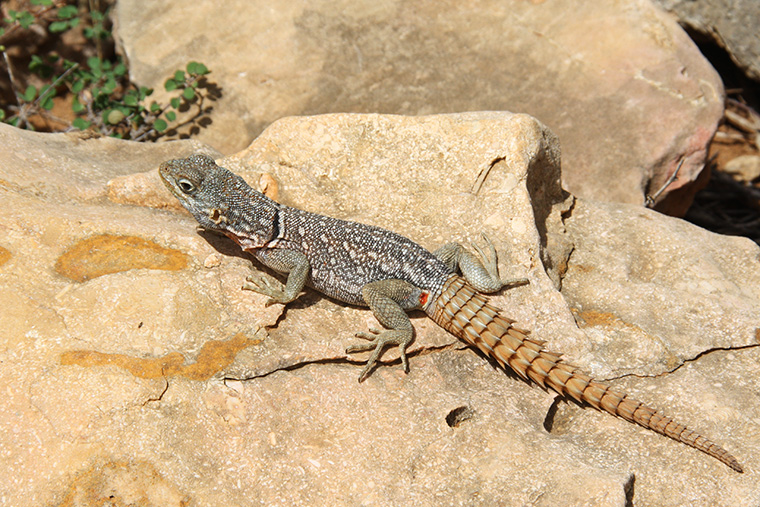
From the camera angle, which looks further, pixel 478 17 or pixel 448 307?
pixel 478 17

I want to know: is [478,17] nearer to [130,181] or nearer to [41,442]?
[130,181]

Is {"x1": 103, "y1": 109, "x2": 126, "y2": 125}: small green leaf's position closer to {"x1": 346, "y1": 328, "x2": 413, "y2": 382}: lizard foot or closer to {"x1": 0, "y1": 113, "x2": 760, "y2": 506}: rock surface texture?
{"x1": 0, "y1": 113, "x2": 760, "y2": 506}: rock surface texture

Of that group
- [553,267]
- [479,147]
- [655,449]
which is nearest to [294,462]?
[655,449]

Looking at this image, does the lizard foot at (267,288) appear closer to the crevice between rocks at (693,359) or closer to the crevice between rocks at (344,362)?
the crevice between rocks at (344,362)

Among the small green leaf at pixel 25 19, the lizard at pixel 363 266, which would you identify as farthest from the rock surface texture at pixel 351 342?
the small green leaf at pixel 25 19

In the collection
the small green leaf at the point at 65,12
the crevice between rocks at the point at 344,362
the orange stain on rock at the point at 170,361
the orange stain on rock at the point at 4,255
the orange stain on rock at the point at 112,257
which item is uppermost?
the small green leaf at the point at 65,12

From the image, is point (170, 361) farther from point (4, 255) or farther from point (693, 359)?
point (693, 359)

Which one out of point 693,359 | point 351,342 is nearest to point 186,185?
point 351,342
